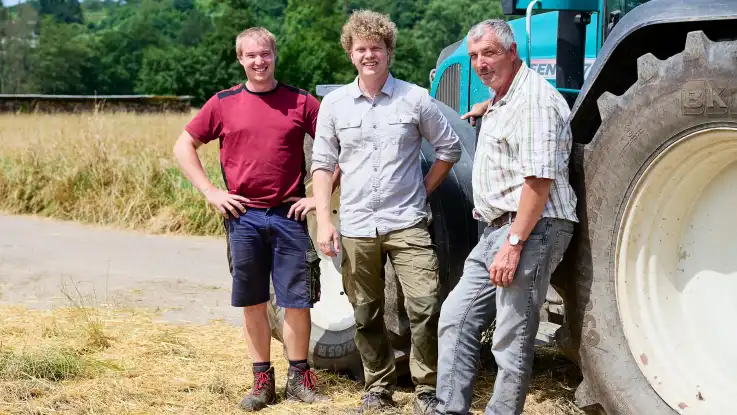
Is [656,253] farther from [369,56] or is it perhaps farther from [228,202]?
[228,202]

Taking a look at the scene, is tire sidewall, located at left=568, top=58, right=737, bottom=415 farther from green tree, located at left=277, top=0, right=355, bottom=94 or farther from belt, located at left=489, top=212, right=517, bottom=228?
green tree, located at left=277, top=0, right=355, bottom=94

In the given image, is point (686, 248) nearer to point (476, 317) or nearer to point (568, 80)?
point (476, 317)

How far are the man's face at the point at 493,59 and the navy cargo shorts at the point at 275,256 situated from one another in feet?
4.62

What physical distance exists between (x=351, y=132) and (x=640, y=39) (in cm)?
139

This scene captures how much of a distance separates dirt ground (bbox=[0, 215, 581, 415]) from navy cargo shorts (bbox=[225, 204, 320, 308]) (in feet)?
1.86

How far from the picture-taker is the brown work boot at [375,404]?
440 cm

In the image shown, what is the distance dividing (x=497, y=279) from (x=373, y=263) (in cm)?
86

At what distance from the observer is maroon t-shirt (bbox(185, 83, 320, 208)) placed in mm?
4520

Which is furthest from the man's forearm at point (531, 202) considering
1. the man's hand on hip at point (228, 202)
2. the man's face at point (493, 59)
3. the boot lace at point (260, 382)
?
the boot lace at point (260, 382)

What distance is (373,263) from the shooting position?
4266 millimetres

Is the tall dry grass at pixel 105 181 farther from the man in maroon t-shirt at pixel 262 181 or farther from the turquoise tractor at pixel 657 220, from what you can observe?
the turquoise tractor at pixel 657 220

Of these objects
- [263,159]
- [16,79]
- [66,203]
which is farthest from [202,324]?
[16,79]

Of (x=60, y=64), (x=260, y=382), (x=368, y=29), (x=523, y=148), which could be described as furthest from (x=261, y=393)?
(x=60, y=64)

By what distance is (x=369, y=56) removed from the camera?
13.6 ft
